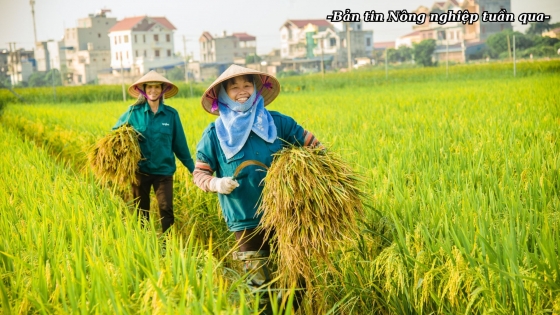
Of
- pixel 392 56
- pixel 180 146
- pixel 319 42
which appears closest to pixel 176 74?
pixel 319 42

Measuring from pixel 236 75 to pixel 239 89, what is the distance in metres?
0.08

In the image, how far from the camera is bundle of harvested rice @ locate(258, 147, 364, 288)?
304cm

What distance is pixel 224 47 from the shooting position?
6406 cm

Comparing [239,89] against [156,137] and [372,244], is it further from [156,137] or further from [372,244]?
[156,137]

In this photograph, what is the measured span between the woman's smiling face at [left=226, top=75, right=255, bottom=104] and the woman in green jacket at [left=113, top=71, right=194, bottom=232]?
155cm

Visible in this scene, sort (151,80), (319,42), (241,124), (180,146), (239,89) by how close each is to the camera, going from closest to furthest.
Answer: (241,124) → (239,89) → (151,80) → (180,146) → (319,42)

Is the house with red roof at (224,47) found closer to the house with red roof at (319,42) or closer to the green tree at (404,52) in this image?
the house with red roof at (319,42)

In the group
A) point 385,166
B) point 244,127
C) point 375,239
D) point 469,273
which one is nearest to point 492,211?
point 375,239

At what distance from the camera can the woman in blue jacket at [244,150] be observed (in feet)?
11.3

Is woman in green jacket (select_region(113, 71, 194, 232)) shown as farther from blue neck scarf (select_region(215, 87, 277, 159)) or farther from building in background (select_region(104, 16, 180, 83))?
building in background (select_region(104, 16, 180, 83))

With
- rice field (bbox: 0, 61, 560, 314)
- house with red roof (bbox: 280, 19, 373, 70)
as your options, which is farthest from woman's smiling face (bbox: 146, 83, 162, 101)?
house with red roof (bbox: 280, 19, 373, 70)

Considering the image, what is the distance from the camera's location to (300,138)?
3553 millimetres

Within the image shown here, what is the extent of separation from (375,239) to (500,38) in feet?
124

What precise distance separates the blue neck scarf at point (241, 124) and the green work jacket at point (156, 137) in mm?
1556
